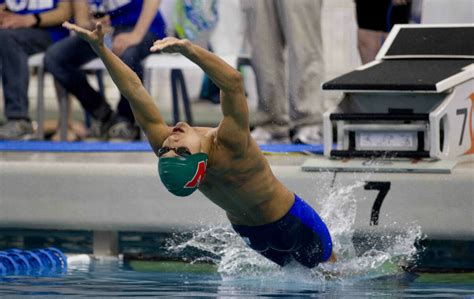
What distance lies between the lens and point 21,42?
9.20m

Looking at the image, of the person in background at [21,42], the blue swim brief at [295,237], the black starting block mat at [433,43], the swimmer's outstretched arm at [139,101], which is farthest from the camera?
the person in background at [21,42]

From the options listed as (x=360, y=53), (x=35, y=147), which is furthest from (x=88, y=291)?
(x=360, y=53)

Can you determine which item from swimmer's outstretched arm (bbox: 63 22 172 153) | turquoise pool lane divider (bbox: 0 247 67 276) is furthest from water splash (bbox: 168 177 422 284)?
swimmer's outstretched arm (bbox: 63 22 172 153)

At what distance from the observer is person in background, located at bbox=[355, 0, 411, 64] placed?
28.5 feet

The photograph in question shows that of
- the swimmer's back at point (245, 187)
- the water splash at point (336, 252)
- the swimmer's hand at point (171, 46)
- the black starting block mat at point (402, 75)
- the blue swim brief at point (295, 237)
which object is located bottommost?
the water splash at point (336, 252)

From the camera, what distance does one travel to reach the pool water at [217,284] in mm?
6094

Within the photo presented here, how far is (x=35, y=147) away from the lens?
28.3 feet

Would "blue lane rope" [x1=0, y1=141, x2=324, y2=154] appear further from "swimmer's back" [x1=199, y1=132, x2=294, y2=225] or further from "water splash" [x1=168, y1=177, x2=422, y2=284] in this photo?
"swimmer's back" [x1=199, y1=132, x2=294, y2=225]

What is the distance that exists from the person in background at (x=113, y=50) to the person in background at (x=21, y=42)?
0.95 feet

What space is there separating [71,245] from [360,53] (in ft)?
7.91

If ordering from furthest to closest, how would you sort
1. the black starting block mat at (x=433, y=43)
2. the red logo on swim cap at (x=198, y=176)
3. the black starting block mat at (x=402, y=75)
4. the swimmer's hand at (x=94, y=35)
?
the black starting block mat at (x=433, y=43) < the black starting block mat at (x=402, y=75) < the red logo on swim cap at (x=198, y=176) < the swimmer's hand at (x=94, y=35)

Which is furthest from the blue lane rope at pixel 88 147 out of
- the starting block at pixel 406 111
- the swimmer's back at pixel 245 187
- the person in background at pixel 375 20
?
the swimmer's back at pixel 245 187

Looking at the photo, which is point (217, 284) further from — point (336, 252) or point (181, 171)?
point (181, 171)

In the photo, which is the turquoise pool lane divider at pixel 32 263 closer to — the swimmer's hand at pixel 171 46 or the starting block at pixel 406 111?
the starting block at pixel 406 111
